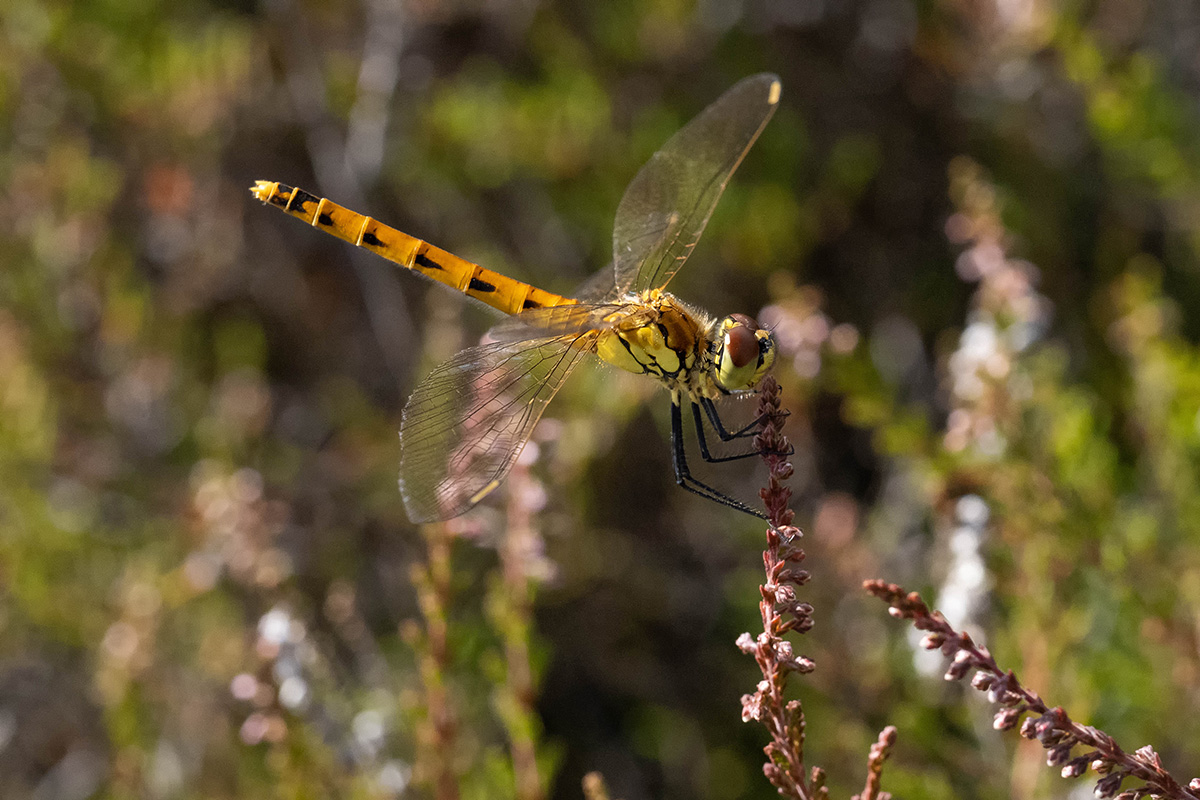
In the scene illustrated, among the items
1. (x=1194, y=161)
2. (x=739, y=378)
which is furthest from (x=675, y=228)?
(x=1194, y=161)

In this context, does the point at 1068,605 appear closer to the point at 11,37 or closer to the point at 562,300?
the point at 562,300

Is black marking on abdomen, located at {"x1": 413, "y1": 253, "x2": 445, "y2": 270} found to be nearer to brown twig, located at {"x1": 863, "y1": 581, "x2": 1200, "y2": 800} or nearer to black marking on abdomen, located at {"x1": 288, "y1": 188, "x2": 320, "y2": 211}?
black marking on abdomen, located at {"x1": 288, "y1": 188, "x2": 320, "y2": 211}

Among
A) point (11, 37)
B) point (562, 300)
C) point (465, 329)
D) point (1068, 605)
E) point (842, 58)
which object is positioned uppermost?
point (842, 58)

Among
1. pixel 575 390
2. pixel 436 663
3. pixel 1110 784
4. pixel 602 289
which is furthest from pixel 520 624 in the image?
pixel 575 390

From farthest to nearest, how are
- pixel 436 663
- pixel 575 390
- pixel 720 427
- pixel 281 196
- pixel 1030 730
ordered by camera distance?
pixel 575 390
pixel 281 196
pixel 720 427
pixel 436 663
pixel 1030 730

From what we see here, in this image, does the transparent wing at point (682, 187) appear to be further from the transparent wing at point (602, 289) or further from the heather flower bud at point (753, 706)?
the heather flower bud at point (753, 706)

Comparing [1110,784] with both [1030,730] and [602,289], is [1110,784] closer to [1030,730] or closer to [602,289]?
[1030,730]

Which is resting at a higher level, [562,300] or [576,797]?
[562,300]

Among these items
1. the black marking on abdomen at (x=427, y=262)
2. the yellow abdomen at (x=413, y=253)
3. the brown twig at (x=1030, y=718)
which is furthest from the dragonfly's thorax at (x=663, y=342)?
the brown twig at (x=1030, y=718)
